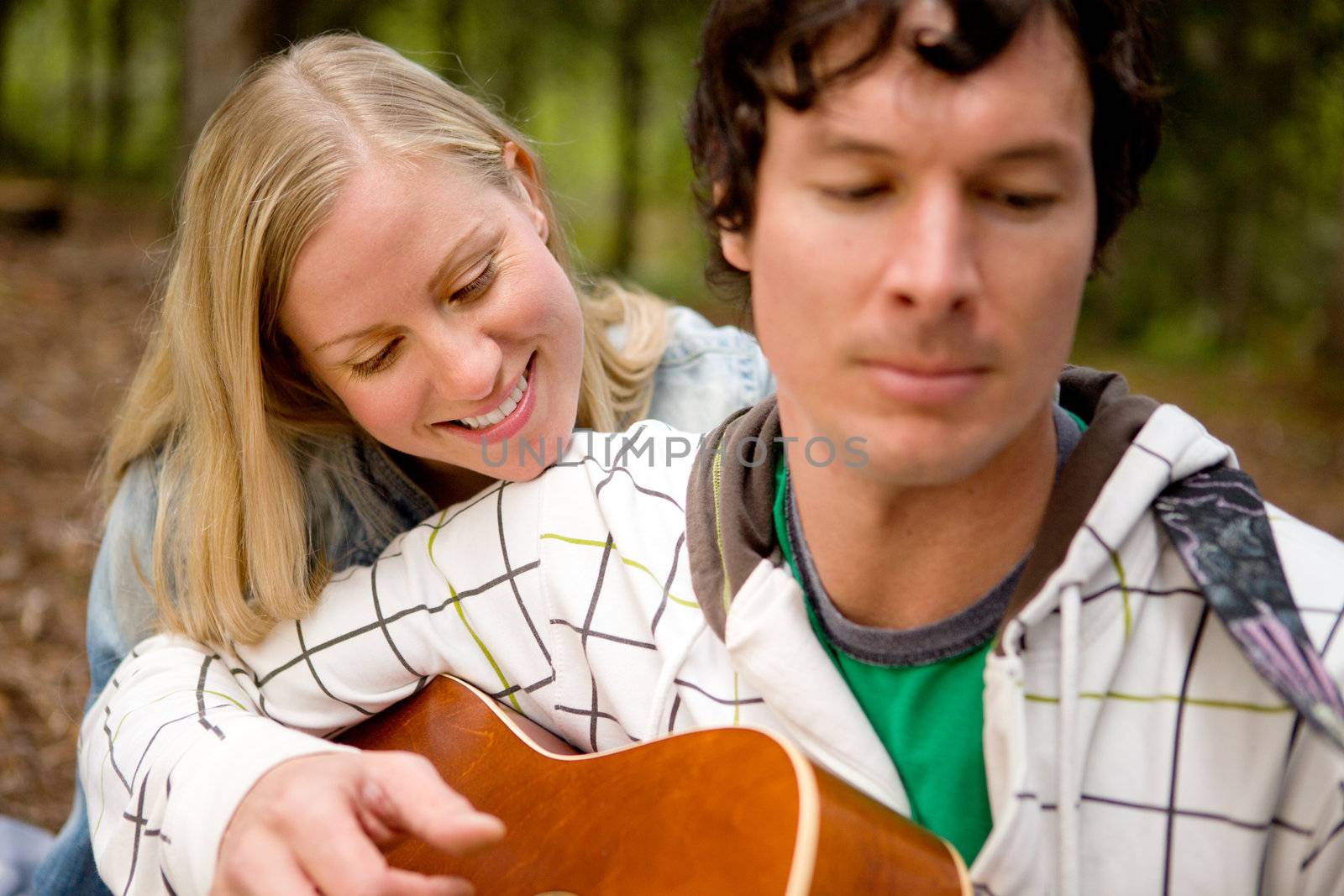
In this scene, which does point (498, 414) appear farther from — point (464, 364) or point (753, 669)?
point (753, 669)

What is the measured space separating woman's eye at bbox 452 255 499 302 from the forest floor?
2.84 ft

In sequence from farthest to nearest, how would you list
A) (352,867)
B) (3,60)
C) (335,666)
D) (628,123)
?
(3,60), (628,123), (335,666), (352,867)

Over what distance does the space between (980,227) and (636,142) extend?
8441mm

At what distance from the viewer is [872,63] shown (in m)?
1.16

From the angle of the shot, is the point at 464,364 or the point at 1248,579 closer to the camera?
the point at 1248,579

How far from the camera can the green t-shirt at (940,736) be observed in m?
1.29

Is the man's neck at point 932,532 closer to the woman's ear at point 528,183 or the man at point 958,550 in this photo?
the man at point 958,550

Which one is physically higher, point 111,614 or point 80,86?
point 111,614

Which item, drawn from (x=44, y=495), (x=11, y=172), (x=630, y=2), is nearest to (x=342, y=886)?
(x=44, y=495)

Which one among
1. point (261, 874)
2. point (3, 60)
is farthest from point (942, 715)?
point (3, 60)

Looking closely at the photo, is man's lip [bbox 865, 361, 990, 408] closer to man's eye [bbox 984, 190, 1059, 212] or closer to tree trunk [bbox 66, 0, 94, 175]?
man's eye [bbox 984, 190, 1059, 212]

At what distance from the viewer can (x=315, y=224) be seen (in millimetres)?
1730

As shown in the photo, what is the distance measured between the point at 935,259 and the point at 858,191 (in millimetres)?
121

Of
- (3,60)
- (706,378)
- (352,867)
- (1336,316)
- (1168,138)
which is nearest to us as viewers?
(352,867)
